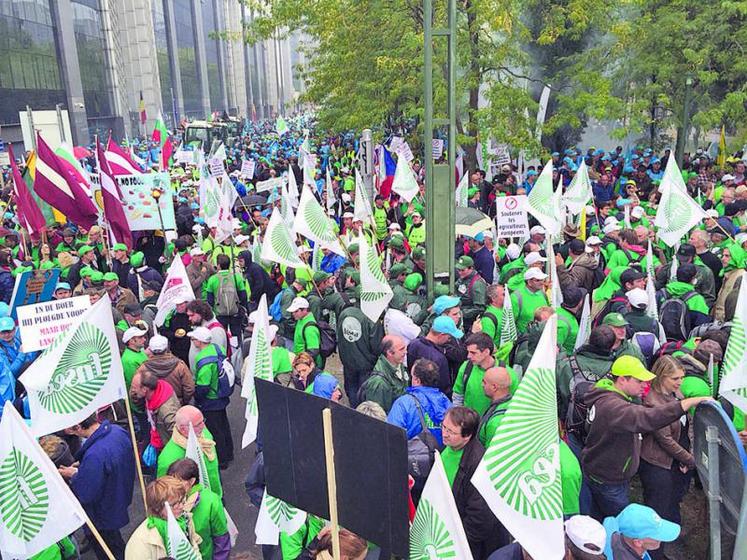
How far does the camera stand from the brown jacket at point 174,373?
604 cm

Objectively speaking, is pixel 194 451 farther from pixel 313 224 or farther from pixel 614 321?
pixel 313 224

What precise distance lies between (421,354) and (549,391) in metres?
2.54

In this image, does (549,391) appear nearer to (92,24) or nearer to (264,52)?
(92,24)

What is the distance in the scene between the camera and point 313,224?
8844mm

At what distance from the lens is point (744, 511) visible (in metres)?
3.01

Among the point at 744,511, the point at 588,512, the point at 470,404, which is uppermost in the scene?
the point at 744,511

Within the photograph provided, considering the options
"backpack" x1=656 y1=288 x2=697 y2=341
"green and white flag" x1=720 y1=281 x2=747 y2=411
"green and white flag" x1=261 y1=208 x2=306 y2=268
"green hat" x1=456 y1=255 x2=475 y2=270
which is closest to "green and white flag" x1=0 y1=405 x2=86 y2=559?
"green and white flag" x1=720 y1=281 x2=747 y2=411

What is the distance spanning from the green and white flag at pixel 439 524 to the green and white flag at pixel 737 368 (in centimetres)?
218

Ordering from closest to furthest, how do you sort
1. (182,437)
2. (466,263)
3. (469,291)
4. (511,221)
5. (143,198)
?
(182,437), (469,291), (466,263), (511,221), (143,198)

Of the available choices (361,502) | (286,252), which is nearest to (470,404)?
(361,502)

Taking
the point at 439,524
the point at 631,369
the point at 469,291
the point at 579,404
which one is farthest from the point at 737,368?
the point at 469,291

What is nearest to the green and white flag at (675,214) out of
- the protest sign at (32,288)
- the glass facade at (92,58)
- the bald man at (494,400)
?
the bald man at (494,400)

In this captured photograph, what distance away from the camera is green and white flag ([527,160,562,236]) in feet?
31.0

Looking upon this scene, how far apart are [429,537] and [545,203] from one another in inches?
271
